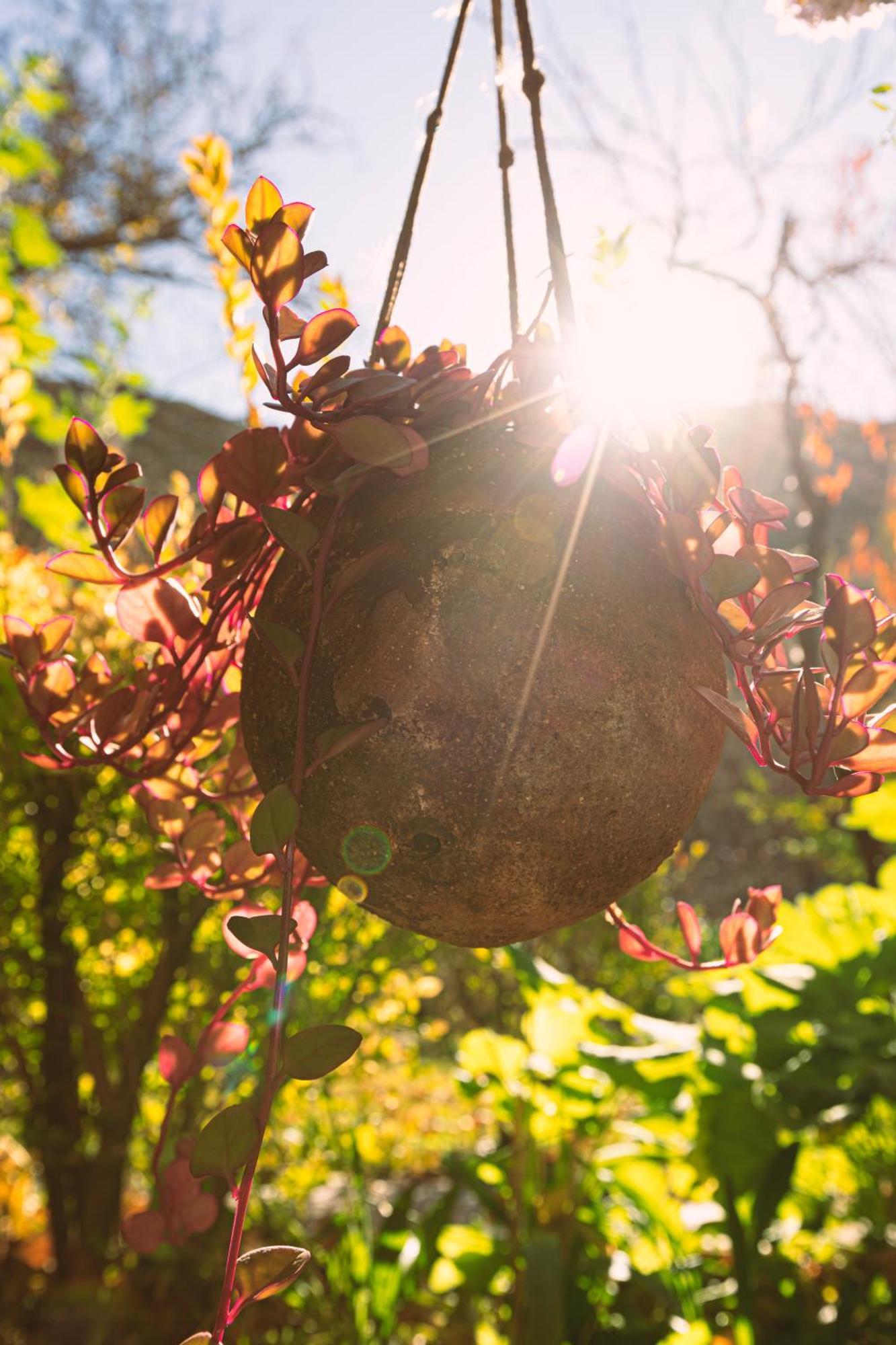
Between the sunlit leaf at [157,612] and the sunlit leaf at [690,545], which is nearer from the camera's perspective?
the sunlit leaf at [690,545]

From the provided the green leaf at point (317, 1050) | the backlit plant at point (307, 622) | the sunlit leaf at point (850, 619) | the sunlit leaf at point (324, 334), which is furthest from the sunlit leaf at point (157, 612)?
the sunlit leaf at point (850, 619)

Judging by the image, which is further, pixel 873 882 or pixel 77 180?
pixel 77 180

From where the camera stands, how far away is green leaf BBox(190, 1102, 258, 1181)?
18.3 inches

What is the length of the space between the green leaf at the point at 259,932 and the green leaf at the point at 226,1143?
0.07 m

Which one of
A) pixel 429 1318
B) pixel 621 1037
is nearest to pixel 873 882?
pixel 621 1037

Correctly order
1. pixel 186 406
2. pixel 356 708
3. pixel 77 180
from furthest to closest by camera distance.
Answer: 1. pixel 186 406
2. pixel 77 180
3. pixel 356 708

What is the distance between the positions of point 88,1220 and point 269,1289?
2.08m

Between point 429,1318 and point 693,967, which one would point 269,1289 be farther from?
point 429,1318

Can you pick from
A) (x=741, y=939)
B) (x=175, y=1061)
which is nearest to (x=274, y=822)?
(x=175, y=1061)

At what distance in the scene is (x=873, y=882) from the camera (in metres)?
3.84

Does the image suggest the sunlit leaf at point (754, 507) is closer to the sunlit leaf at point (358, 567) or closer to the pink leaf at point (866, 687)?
the pink leaf at point (866, 687)

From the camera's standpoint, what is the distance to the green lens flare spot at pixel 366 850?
1.98ft

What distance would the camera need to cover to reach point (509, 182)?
33.3 inches

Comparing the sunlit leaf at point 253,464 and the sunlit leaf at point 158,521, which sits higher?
the sunlit leaf at point 253,464
